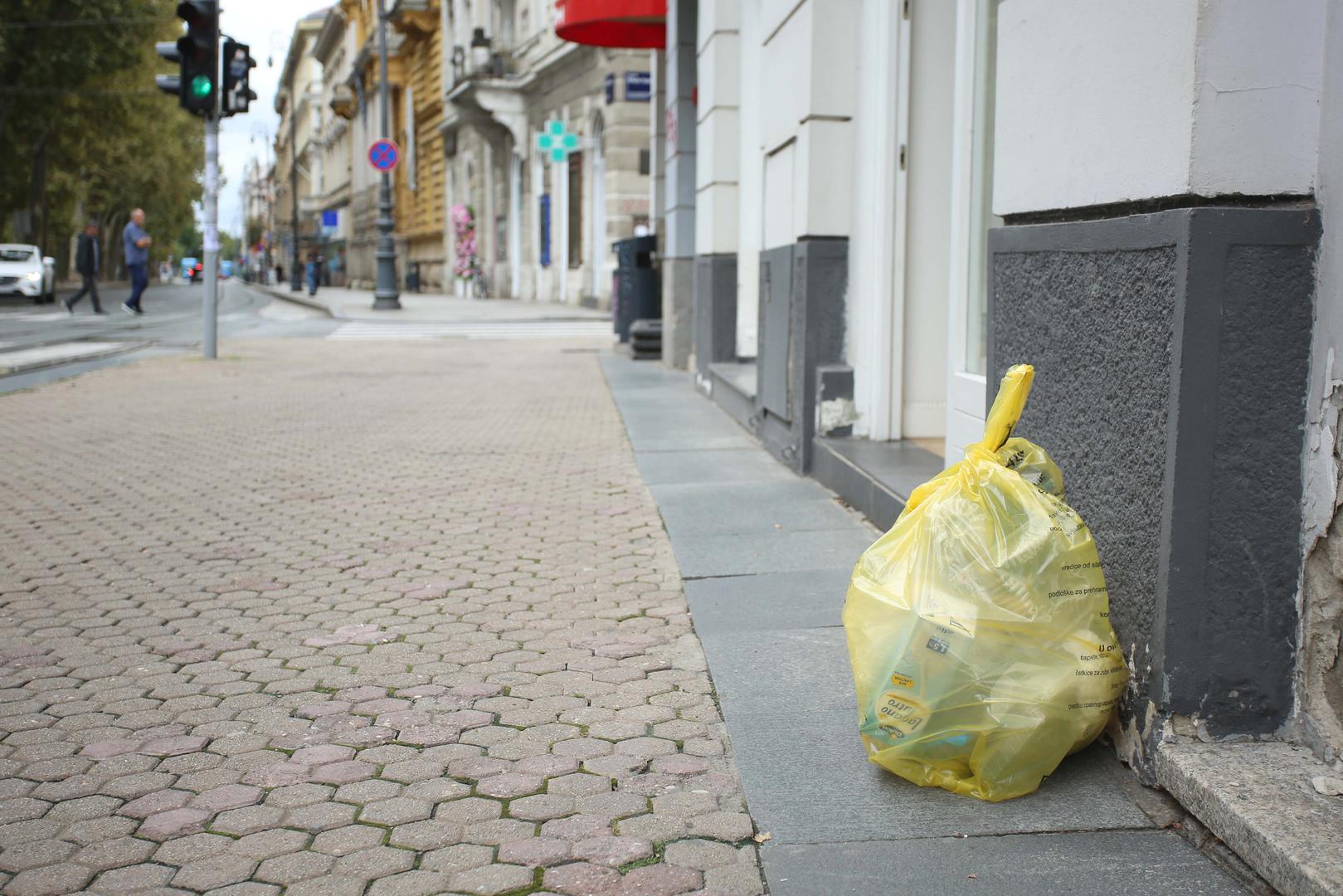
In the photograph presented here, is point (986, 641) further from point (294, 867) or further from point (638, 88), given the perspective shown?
point (638, 88)

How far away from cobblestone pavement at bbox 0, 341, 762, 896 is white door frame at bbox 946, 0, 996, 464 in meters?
1.34

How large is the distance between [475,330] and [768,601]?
18.5m

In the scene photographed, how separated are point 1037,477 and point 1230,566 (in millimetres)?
457

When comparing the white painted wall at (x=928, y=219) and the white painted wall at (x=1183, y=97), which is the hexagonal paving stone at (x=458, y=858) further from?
the white painted wall at (x=928, y=219)

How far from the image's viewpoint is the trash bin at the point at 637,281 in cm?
1550

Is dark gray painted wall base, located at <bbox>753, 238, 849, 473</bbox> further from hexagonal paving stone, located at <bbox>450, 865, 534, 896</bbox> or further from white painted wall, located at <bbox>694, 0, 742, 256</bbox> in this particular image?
hexagonal paving stone, located at <bbox>450, 865, 534, 896</bbox>

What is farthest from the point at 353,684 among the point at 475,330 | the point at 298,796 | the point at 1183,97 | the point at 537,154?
the point at 537,154

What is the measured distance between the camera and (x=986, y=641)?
2.77 meters

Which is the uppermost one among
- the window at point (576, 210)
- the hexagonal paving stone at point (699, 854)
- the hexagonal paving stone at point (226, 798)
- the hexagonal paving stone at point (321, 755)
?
the window at point (576, 210)

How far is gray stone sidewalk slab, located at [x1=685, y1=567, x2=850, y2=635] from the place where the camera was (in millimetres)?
4285

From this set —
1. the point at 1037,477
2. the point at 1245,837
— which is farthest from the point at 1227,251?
the point at 1245,837

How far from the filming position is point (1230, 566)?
2834mm

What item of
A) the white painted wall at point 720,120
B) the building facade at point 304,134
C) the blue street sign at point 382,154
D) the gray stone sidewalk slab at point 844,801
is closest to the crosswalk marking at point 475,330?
the blue street sign at point 382,154

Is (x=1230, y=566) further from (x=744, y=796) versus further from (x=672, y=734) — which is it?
(x=672, y=734)
